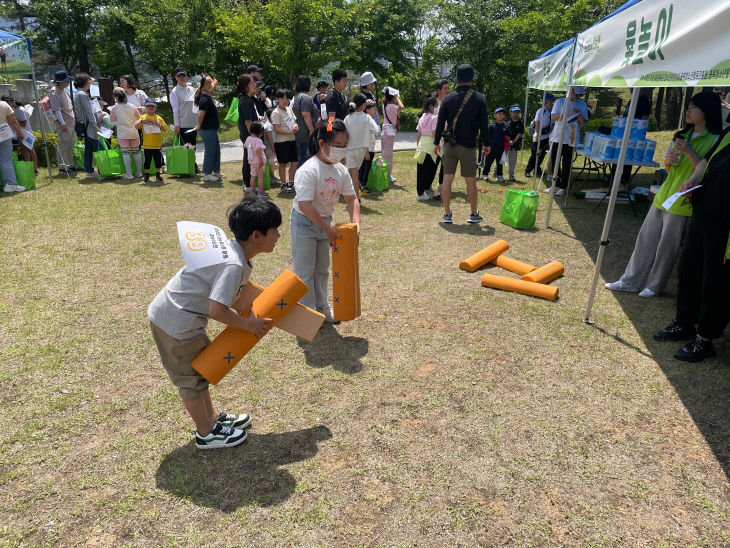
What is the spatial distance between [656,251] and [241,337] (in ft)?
14.5

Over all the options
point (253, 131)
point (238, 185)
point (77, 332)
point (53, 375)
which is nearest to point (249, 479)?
point (53, 375)

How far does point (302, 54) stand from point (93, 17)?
16.0m

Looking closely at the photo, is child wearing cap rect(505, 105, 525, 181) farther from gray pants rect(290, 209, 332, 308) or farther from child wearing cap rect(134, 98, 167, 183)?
gray pants rect(290, 209, 332, 308)

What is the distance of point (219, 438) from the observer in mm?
2875

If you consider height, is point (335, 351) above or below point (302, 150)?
below

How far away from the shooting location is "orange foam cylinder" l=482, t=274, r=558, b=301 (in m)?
4.98

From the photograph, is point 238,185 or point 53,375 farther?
point 238,185

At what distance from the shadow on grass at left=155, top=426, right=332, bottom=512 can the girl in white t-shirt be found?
1431 mm

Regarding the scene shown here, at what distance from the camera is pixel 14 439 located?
2967 millimetres

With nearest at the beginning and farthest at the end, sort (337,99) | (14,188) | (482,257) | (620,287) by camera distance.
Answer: (620,287) < (482,257) < (337,99) < (14,188)

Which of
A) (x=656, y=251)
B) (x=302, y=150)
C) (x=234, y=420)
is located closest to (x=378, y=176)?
(x=302, y=150)

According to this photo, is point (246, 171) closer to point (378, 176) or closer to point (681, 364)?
point (378, 176)

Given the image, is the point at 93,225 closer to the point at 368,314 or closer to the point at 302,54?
the point at 368,314

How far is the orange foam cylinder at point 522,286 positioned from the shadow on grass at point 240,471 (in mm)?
2849
